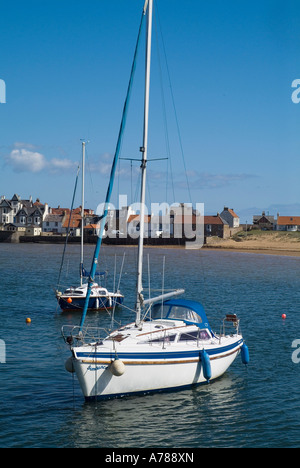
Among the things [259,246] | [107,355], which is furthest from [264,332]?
[259,246]

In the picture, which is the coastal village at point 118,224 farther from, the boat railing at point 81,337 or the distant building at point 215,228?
the boat railing at point 81,337

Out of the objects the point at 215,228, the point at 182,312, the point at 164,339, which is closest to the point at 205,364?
the point at 164,339

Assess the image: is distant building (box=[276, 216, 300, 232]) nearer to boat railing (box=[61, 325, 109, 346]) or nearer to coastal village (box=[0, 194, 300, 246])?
coastal village (box=[0, 194, 300, 246])

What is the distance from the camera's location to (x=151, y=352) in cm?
1986

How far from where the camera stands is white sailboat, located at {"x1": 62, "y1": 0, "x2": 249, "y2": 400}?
62.7ft

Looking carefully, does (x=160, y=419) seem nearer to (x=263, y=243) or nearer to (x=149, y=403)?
(x=149, y=403)

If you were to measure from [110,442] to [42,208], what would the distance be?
14473cm

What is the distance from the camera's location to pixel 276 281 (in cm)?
6094

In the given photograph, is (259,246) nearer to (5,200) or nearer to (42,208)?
(42,208)

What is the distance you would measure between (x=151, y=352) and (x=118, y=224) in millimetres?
120578

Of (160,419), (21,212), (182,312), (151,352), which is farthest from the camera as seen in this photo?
(21,212)

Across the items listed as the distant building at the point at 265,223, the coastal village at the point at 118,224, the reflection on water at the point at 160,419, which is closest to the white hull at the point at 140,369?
the reflection on water at the point at 160,419

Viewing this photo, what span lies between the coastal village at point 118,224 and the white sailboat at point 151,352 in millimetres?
97541

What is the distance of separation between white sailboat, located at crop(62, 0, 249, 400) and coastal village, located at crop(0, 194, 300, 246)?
97541mm
